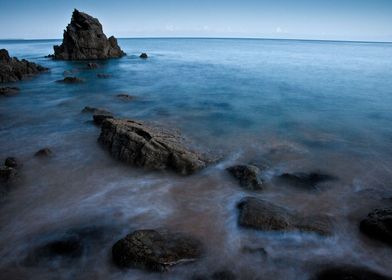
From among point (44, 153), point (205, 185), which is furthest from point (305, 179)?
point (44, 153)

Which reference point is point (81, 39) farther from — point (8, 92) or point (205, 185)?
point (205, 185)

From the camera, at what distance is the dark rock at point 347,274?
19.8 feet

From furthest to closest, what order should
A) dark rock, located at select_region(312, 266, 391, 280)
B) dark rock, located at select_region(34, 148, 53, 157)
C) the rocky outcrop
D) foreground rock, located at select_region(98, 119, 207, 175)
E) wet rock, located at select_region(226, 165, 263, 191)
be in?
the rocky outcrop
dark rock, located at select_region(34, 148, 53, 157)
foreground rock, located at select_region(98, 119, 207, 175)
wet rock, located at select_region(226, 165, 263, 191)
dark rock, located at select_region(312, 266, 391, 280)

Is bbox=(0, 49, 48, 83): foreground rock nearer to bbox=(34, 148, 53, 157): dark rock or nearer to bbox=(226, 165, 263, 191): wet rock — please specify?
bbox=(34, 148, 53, 157): dark rock

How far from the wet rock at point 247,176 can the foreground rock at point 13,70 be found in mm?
27391

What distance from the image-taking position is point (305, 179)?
33.1 feet

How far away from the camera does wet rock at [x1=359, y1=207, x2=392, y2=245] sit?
707 cm

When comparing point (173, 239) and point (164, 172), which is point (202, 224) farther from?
point (164, 172)

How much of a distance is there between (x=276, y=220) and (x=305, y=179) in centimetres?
314

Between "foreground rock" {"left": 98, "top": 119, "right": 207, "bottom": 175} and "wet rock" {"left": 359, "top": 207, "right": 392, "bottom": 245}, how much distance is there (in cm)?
522

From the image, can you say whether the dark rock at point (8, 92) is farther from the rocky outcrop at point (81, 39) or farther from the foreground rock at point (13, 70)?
the rocky outcrop at point (81, 39)

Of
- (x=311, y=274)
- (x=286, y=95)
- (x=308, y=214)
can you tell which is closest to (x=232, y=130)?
(x=308, y=214)

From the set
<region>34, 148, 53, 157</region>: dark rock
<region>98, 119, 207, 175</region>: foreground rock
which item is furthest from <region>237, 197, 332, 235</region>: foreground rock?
<region>34, 148, 53, 157</region>: dark rock

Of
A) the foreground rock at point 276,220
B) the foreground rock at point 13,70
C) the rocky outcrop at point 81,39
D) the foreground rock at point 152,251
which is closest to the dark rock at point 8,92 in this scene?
the foreground rock at point 13,70
